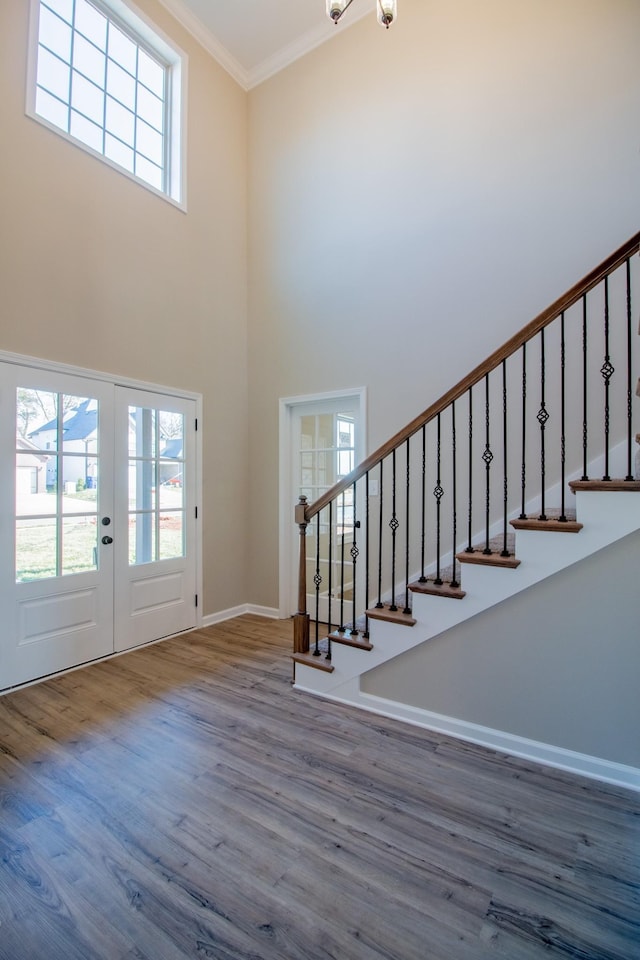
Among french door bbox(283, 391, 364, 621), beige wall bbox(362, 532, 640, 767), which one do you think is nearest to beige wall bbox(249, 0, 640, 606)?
french door bbox(283, 391, 364, 621)

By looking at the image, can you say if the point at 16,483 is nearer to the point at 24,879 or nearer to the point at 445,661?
the point at 24,879

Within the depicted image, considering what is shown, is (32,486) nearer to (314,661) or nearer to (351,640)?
(314,661)

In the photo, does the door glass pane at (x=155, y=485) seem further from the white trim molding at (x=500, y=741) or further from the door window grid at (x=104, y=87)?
the door window grid at (x=104, y=87)

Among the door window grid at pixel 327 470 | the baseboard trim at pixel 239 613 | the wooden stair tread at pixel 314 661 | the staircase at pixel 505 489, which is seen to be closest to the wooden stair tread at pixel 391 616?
the staircase at pixel 505 489

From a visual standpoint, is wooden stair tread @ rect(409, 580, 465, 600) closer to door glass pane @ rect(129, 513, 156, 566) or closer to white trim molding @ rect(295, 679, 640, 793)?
white trim molding @ rect(295, 679, 640, 793)

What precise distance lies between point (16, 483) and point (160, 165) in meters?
3.07

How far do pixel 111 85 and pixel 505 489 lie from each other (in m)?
4.36

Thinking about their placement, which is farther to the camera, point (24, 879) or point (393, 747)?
point (393, 747)

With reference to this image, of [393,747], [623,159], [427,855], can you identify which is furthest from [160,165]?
[427,855]

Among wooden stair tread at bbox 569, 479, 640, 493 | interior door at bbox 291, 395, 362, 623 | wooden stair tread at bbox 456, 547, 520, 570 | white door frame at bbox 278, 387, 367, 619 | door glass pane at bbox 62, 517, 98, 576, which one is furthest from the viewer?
white door frame at bbox 278, 387, 367, 619

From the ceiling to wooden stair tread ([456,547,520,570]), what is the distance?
15.6 feet

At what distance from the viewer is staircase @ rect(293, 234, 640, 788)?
6.58ft

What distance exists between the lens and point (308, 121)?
4195 mm

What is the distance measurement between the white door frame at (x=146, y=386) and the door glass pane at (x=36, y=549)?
1020 mm
